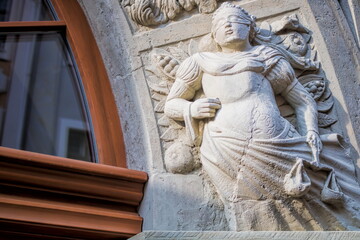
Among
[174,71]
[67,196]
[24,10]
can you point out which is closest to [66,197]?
[67,196]

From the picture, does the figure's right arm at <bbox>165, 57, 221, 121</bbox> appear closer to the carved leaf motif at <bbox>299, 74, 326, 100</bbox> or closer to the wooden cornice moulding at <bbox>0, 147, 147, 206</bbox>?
the wooden cornice moulding at <bbox>0, 147, 147, 206</bbox>

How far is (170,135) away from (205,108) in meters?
0.26

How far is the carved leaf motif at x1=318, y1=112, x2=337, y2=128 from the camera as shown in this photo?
3150 mm

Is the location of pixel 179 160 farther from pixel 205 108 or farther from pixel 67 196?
pixel 67 196

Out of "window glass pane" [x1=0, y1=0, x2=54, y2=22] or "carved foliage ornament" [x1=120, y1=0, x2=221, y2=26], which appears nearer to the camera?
"carved foliage ornament" [x1=120, y1=0, x2=221, y2=26]

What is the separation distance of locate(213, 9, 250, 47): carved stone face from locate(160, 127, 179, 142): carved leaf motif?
53cm

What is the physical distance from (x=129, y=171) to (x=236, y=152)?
56 cm

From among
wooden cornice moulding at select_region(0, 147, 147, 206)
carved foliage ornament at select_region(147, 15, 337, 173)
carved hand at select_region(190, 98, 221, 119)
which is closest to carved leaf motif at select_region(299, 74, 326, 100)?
carved foliage ornament at select_region(147, 15, 337, 173)

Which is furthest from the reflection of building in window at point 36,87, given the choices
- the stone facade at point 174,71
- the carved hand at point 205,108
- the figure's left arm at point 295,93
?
the figure's left arm at point 295,93

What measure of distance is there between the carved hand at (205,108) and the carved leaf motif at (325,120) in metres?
0.56

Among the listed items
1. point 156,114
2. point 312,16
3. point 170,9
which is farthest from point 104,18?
point 312,16

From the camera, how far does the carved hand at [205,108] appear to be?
2990 millimetres

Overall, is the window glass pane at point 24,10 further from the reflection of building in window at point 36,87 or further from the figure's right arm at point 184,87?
the figure's right arm at point 184,87

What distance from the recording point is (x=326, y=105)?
3.20 m
